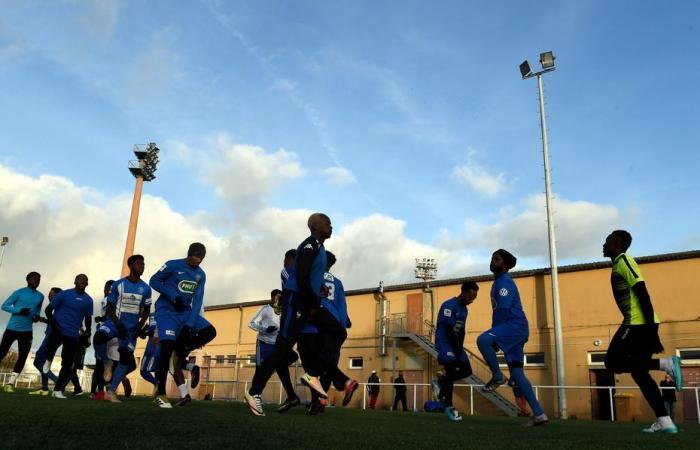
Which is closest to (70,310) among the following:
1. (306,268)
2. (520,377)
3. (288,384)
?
(288,384)

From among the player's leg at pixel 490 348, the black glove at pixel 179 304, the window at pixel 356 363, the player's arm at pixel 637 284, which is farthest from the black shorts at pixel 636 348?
the window at pixel 356 363

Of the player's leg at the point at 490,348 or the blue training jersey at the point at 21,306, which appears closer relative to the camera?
the player's leg at the point at 490,348

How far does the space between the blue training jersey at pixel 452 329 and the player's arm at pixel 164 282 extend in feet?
12.0

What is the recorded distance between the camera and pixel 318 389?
6.00 m

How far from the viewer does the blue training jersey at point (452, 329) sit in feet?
26.2

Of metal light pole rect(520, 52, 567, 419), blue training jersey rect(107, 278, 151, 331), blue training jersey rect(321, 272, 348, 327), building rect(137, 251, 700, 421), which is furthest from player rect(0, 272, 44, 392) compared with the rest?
metal light pole rect(520, 52, 567, 419)

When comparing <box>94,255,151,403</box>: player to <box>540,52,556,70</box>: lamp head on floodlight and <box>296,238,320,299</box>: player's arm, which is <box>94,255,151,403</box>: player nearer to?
<box>296,238,320,299</box>: player's arm

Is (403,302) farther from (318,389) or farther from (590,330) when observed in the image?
(318,389)

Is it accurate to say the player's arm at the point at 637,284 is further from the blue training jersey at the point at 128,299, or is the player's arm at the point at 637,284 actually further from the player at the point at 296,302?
the blue training jersey at the point at 128,299

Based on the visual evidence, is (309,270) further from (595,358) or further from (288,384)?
(595,358)

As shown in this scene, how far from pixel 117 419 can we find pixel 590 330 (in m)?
23.1

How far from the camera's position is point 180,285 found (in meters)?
6.91

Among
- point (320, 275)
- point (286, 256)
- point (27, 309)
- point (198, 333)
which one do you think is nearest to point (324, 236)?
point (320, 275)

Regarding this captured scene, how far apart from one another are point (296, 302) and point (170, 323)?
1.98 metres
